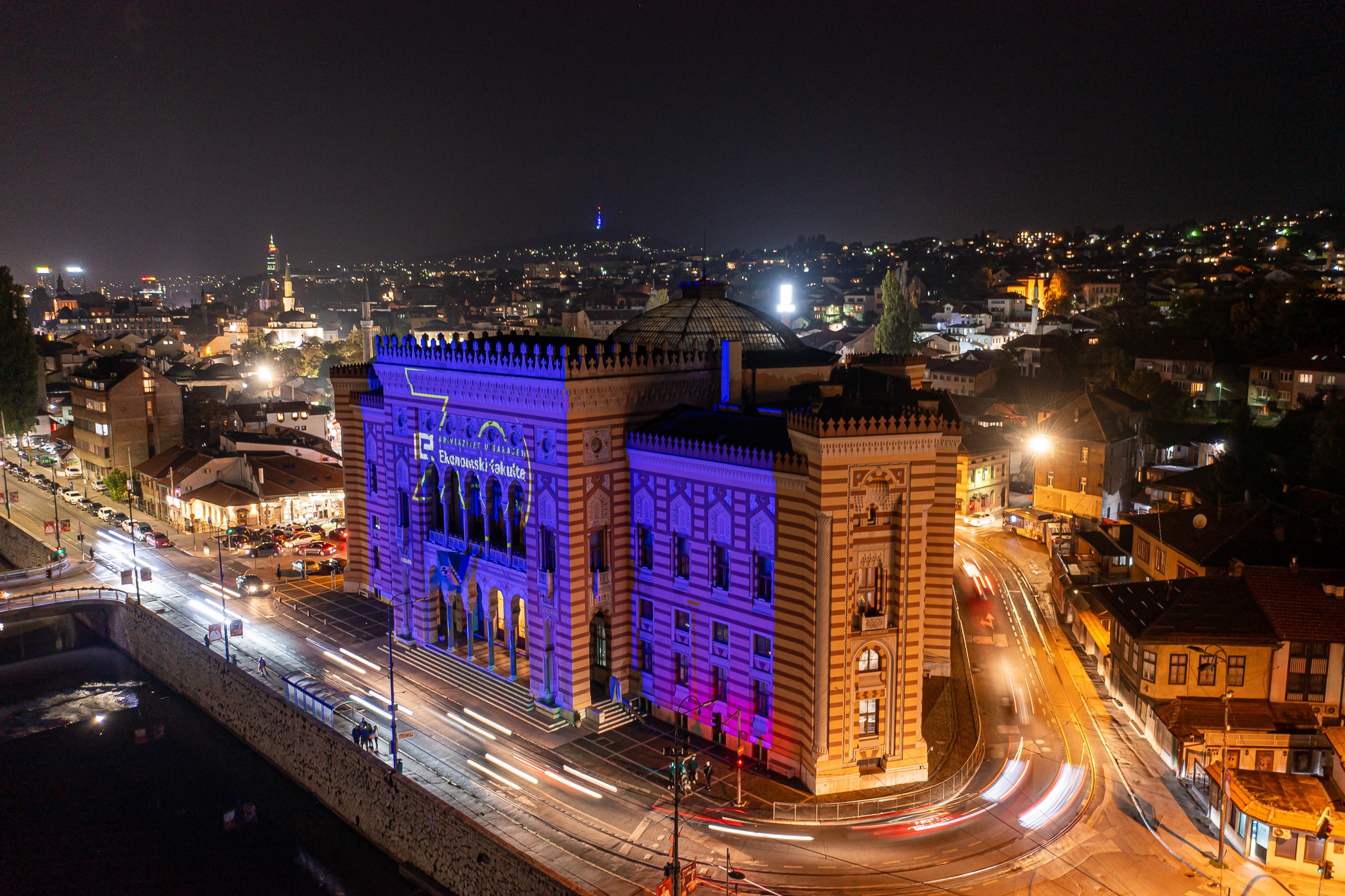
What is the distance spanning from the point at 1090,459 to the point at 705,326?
40.5 m

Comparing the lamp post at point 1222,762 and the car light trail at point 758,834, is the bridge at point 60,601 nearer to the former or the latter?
the car light trail at point 758,834

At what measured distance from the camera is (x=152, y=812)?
47031mm

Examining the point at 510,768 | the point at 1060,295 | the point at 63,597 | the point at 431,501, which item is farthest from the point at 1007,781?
the point at 1060,295

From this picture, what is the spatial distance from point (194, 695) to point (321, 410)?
55075mm

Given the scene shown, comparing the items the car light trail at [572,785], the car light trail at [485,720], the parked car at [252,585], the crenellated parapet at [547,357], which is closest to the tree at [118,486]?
the parked car at [252,585]

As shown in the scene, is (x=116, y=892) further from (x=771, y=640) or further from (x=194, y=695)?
(x=771, y=640)

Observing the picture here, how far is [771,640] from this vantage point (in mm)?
39062

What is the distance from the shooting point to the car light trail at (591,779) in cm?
3794

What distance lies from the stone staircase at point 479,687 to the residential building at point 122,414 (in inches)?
2435

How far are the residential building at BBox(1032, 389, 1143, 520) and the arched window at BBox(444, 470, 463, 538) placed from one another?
52225 millimetres

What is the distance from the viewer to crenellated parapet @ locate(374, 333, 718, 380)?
42.5m

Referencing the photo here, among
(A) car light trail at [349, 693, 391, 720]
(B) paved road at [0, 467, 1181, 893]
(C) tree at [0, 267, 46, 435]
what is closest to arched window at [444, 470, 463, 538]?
(B) paved road at [0, 467, 1181, 893]

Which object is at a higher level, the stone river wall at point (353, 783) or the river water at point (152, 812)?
the stone river wall at point (353, 783)

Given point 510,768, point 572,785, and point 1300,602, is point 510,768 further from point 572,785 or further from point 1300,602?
point 1300,602
